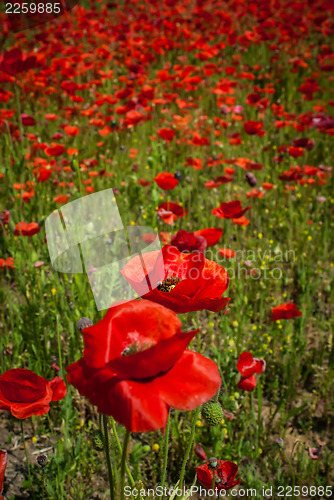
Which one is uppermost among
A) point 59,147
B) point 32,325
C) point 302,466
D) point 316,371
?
point 59,147

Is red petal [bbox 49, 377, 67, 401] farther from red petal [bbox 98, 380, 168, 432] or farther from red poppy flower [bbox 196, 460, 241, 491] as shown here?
red petal [bbox 98, 380, 168, 432]

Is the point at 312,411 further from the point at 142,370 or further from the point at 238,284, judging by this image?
the point at 142,370

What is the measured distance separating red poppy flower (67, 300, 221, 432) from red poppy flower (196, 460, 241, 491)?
0.58 m

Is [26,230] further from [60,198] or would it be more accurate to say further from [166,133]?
[166,133]

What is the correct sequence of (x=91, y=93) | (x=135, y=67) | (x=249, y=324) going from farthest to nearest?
1. (x=91, y=93)
2. (x=135, y=67)
3. (x=249, y=324)

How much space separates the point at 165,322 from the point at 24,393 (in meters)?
0.47

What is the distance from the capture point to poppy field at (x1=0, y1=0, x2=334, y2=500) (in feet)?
2.23

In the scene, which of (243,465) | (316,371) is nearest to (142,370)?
(243,465)

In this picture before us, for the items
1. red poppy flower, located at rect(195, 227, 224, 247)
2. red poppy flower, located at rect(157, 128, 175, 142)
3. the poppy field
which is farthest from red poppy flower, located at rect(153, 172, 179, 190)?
red poppy flower, located at rect(157, 128, 175, 142)

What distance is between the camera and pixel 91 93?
16.8 feet

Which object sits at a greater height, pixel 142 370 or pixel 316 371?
pixel 142 370

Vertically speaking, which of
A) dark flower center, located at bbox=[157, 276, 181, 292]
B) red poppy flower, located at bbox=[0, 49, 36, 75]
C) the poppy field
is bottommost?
the poppy field

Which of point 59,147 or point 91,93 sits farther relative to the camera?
point 91,93

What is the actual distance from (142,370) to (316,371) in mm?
1814
